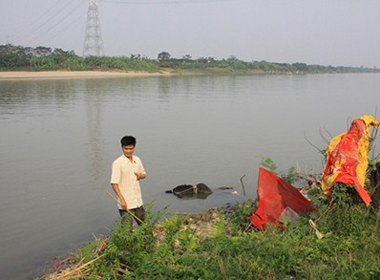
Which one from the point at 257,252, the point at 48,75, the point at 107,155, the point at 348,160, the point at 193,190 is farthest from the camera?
the point at 48,75

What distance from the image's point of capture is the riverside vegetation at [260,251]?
153 inches

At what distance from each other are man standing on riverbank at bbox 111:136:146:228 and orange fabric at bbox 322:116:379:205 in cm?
229

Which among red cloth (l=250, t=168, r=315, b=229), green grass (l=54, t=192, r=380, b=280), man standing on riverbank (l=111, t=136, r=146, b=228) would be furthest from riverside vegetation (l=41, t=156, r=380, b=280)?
man standing on riverbank (l=111, t=136, r=146, b=228)

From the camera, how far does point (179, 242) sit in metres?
4.95

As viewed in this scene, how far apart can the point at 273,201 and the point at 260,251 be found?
1305 mm

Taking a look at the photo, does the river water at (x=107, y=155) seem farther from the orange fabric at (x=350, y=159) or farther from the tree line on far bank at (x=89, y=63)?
the tree line on far bank at (x=89, y=63)

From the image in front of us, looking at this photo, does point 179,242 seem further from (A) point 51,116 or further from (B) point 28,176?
(A) point 51,116

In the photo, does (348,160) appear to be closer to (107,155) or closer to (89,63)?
(107,155)

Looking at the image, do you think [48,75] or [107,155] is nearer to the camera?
[107,155]

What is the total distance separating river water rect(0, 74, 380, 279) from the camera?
695 centimetres

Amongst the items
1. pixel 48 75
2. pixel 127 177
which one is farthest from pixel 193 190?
pixel 48 75

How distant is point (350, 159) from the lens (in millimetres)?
4992

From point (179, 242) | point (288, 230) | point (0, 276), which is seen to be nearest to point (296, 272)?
point (288, 230)

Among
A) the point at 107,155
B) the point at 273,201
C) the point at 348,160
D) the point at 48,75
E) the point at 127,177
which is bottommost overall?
the point at 107,155
